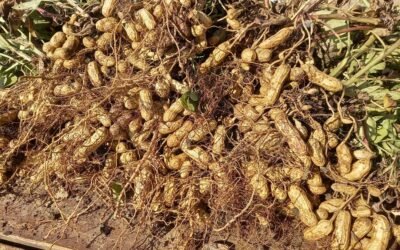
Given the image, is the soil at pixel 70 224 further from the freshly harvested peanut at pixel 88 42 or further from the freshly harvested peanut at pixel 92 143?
the freshly harvested peanut at pixel 88 42

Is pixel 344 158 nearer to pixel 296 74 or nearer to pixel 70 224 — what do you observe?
pixel 296 74

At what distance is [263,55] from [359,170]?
1.78ft

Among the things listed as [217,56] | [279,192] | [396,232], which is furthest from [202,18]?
[396,232]

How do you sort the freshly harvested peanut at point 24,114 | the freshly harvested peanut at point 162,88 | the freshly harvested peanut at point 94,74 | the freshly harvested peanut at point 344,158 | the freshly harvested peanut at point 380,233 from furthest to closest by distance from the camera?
the freshly harvested peanut at point 24,114
the freshly harvested peanut at point 94,74
the freshly harvested peanut at point 162,88
the freshly harvested peanut at point 344,158
the freshly harvested peanut at point 380,233

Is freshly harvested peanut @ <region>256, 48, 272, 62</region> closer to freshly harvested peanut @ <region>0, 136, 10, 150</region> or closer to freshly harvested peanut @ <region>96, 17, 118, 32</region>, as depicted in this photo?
freshly harvested peanut @ <region>96, 17, 118, 32</region>

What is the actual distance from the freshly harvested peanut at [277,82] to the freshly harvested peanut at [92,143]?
25.6 inches

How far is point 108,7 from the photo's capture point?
75.3 inches

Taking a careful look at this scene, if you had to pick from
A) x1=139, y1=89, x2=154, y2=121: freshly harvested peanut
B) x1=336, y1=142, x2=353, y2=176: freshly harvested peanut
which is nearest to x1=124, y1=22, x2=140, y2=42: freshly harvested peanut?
x1=139, y1=89, x2=154, y2=121: freshly harvested peanut

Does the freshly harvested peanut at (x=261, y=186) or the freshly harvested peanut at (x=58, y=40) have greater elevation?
the freshly harvested peanut at (x=58, y=40)

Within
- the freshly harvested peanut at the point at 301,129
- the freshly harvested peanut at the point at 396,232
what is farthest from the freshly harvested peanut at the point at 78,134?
the freshly harvested peanut at the point at 396,232

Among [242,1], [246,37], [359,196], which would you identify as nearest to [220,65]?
[246,37]

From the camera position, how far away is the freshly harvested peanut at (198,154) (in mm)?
1771

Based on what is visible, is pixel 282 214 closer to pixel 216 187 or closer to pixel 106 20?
pixel 216 187

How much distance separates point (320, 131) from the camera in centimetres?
172
